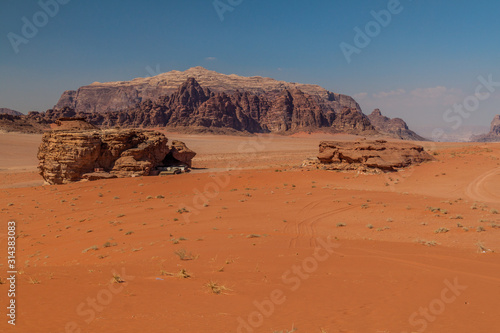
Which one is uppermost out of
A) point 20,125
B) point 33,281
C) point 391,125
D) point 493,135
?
point 391,125

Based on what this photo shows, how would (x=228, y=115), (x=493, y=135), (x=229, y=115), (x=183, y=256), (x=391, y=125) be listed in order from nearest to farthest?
1. (x=183, y=256)
2. (x=228, y=115)
3. (x=229, y=115)
4. (x=493, y=135)
5. (x=391, y=125)

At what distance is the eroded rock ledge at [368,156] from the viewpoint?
995 inches

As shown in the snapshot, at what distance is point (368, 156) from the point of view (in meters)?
25.9

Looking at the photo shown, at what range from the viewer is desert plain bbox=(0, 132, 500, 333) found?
466cm

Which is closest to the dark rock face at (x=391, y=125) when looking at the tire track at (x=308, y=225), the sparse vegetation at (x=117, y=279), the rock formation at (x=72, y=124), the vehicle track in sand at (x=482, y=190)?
the vehicle track in sand at (x=482, y=190)

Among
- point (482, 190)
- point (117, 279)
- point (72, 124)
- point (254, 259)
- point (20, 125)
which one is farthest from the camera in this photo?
point (20, 125)

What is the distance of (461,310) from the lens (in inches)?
198

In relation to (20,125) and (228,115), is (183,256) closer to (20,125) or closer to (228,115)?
(20,125)

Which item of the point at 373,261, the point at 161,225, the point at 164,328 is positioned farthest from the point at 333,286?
the point at 161,225

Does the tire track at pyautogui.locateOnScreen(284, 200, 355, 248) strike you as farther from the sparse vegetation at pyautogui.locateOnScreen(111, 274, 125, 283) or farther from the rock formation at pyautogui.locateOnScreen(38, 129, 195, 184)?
the rock formation at pyautogui.locateOnScreen(38, 129, 195, 184)

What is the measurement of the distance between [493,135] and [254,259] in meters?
206

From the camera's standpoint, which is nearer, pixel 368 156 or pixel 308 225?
pixel 308 225

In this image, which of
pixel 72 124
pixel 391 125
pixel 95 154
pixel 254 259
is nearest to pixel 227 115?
pixel 391 125

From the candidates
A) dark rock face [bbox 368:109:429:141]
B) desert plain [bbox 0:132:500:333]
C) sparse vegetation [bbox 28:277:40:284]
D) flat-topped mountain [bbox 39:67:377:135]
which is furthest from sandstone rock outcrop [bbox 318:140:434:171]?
dark rock face [bbox 368:109:429:141]
